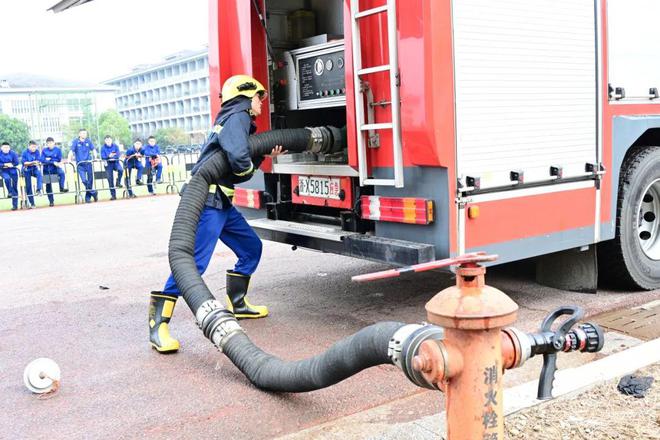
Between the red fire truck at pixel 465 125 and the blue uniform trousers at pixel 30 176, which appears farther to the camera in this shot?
the blue uniform trousers at pixel 30 176

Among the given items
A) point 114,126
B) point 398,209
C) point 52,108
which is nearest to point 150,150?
point 398,209

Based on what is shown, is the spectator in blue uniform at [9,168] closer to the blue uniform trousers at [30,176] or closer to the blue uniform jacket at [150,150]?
the blue uniform trousers at [30,176]

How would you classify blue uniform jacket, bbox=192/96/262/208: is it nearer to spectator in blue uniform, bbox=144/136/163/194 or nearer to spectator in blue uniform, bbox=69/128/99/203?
spectator in blue uniform, bbox=69/128/99/203

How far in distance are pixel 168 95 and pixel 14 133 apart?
37897 mm

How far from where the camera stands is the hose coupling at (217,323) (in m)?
4.16

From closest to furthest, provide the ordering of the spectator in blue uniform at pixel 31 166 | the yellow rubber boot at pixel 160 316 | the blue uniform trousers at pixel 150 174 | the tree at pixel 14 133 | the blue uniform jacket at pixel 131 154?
the yellow rubber boot at pixel 160 316
the spectator in blue uniform at pixel 31 166
the blue uniform jacket at pixel 131 154
the blue uniform trousers at pixel 150 174
the tree at pixel 14 133

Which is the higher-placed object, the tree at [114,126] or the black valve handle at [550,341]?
the tree at [114,126]

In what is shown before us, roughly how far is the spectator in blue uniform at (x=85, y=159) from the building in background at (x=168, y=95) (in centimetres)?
6550

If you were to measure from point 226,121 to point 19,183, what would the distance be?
52.2ft

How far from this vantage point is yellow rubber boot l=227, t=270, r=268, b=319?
18.2 ft

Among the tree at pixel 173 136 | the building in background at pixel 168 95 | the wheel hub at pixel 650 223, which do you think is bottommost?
the wheel hub at pixel 650 223

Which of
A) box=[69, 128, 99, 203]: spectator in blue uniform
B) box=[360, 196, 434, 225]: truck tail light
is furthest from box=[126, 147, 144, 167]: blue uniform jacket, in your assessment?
box=[360, 196, 434, 225]: truck tail light

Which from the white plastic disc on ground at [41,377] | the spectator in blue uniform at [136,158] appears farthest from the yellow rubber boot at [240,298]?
the spectator in blue uniform at [136,158]

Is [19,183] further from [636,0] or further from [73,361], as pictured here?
[636,0]
